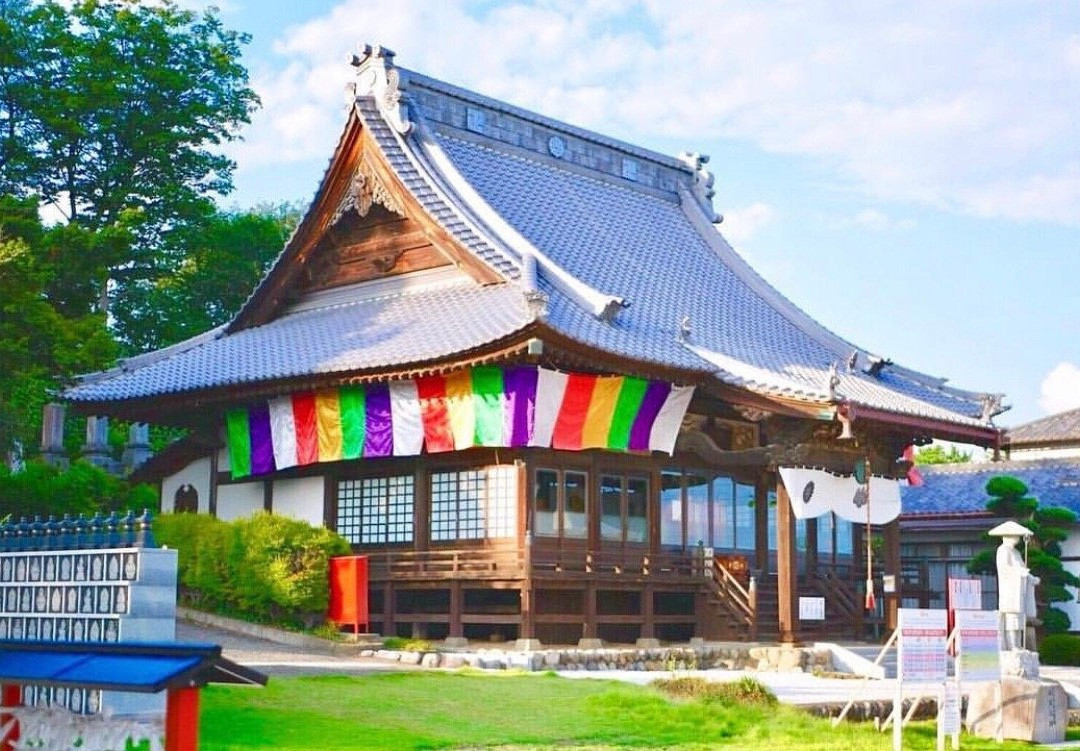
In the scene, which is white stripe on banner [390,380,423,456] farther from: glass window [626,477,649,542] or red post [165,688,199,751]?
red post [165,688,199,751]

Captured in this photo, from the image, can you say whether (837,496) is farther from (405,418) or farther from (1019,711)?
(1019,711)

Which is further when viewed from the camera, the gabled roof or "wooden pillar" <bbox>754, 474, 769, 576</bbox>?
"wooden pillar" <bbox>754, 474, 769, 576</bbox>

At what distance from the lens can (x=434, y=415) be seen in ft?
88.3

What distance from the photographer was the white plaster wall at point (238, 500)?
102 feet

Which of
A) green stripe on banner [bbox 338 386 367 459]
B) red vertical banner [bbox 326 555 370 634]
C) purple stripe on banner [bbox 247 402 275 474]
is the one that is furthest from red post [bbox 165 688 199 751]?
purple stripe on banner [bbox 247 402 275 474]

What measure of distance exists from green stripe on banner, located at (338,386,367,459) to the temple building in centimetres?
4

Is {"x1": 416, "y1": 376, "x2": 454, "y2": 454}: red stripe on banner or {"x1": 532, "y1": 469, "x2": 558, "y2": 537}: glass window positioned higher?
{"x1": 416, "y1": 376, "x2": 454, "y2": 454}: red stripe on banner

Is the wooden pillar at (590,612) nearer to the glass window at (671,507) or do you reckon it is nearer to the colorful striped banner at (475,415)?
the colorful striped banner at (475,415)

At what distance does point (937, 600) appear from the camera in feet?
123

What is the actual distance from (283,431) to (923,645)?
1611cm

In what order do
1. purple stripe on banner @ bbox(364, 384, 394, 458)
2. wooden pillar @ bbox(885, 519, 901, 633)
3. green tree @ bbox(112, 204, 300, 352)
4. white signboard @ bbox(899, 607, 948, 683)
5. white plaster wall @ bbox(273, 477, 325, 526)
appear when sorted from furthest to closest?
green tree @ bbox(112, 204, 300, 352) < wooden pillar @ bbox(885, 519, 901, 633) < white plaster wall @ bbox(273, 477, 325, 526) < purple stripe on banner @ bbox(364, 384, 394, 458) < white signboard @ bbox(899, 607, 948, 683)

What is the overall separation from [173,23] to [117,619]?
127 ft

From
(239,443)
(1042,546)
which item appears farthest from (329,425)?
(1042,546)

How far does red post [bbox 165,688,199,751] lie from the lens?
852 centimetres
